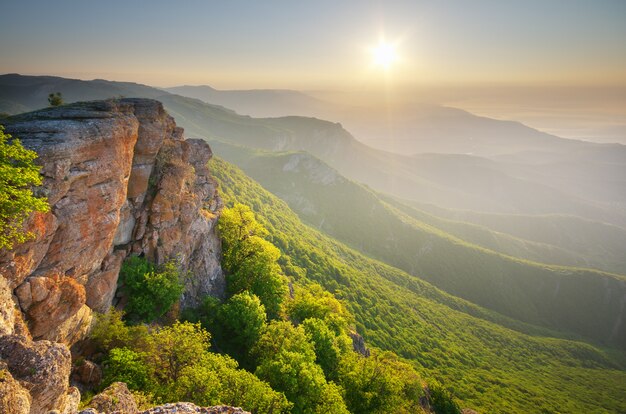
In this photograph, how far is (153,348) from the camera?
25406mm

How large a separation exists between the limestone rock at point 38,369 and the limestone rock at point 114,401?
1854mm

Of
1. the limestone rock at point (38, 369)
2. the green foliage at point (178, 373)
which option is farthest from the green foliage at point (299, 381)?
the limestone rock at point (38, 369)

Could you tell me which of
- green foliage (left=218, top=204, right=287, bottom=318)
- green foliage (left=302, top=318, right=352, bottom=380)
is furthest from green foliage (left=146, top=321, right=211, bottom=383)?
green foliage (left=302, top=318, right=352, bottom=380)

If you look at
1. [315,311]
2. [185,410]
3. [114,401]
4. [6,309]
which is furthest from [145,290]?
[315,311]

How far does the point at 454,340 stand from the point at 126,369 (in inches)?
4245

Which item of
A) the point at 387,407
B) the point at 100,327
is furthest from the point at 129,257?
the point at 387,407

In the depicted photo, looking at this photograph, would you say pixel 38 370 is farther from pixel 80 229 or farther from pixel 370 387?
pixel 370 387

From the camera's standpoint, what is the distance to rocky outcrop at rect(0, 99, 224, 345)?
64.4 ft

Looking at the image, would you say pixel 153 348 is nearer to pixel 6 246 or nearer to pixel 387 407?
pixel 6 246

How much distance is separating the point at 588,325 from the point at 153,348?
23176cm

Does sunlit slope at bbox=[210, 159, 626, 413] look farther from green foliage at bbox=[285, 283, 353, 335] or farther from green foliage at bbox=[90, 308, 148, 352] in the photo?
green foliage at bbox=[90, 308, 148, 352]

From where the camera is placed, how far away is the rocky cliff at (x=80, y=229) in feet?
48.0

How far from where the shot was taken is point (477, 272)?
17088 cm

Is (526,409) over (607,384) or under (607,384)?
over
